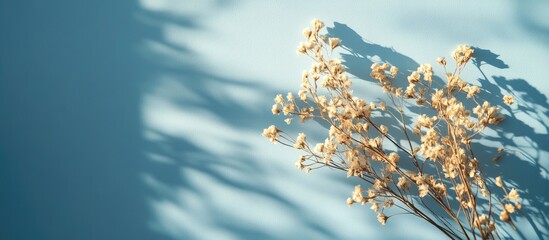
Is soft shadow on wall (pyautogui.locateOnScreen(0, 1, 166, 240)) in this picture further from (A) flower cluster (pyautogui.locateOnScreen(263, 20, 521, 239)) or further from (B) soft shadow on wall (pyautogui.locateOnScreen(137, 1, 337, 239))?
(A) flower cluster (pyautogui.locateOnScreen(263, 20, 521, 239))

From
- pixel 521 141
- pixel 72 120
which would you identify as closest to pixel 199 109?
pixel 72 120

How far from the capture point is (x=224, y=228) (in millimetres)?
1681

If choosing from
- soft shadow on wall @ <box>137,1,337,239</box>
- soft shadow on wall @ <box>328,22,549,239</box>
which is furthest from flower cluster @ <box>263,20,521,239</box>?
soft shadow on wall @ <box>137,1,337,239</box>

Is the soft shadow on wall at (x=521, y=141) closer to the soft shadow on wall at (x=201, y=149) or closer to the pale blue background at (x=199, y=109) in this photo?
the pale blue background at (x=199, y=109)

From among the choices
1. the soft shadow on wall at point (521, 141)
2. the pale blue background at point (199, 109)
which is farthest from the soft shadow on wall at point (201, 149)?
the soft shadow on wall at point (521, 141)

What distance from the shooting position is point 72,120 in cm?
176

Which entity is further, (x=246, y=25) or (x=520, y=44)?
(x=246, y=25)

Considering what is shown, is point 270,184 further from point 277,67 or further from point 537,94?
point 537,94

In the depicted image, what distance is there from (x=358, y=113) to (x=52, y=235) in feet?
4.65

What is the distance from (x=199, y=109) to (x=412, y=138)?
0.82 metres

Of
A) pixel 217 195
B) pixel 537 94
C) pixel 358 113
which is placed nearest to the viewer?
pixel 358 113

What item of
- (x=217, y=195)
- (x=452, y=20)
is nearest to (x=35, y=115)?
(x=217, y=195)

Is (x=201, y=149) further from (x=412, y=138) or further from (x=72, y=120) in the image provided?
(x=412, y=138)

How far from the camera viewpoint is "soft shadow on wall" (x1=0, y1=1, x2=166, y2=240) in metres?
1.72
